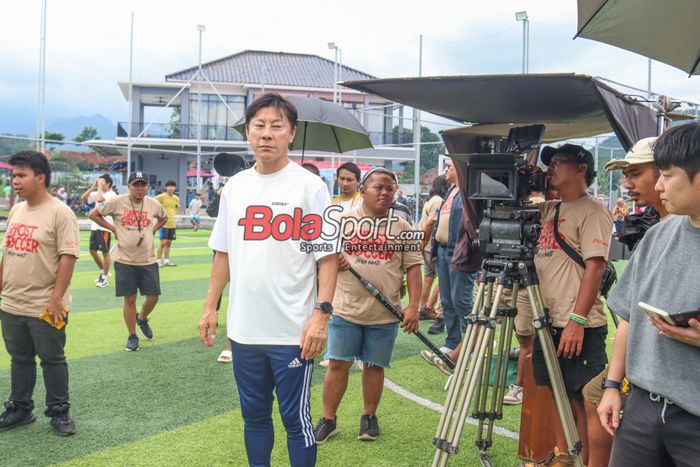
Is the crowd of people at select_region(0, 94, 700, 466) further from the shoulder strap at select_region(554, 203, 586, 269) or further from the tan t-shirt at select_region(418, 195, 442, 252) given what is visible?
the tan t-shirt at select_region(418, 195, 442, 252)

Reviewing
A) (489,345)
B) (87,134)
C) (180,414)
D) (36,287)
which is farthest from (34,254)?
(87,134)

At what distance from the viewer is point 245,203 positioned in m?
2.95

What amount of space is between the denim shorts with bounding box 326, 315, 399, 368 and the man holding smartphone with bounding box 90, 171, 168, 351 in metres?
3.23

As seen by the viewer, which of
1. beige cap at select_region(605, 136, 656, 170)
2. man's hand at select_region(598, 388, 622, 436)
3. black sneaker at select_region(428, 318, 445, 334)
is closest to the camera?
man's hand at select_region(598, 388, 622, 436)

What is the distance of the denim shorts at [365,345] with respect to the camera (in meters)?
4.14

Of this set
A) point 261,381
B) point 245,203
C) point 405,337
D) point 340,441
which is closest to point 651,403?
point 261,381

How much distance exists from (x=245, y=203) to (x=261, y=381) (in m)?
0.87

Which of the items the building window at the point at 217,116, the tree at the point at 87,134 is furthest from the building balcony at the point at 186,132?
the tree at the point at 87,134

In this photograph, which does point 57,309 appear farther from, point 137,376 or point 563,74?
point 563,74

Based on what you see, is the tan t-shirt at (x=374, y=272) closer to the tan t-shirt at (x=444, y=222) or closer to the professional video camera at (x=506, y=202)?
the professional video camera at (x=506, y=202)

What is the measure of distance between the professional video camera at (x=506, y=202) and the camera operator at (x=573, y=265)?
0.97 ft

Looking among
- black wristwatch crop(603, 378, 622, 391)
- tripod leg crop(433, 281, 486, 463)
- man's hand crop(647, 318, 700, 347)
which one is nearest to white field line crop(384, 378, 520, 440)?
tripod leg crop(433, 281, 486, 463)

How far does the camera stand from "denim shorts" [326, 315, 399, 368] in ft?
13.6

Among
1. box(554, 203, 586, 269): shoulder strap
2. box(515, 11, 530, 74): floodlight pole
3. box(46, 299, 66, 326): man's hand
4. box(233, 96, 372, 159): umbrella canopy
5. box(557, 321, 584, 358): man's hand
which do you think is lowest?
box(46, 299, 66, 326): man's hand
